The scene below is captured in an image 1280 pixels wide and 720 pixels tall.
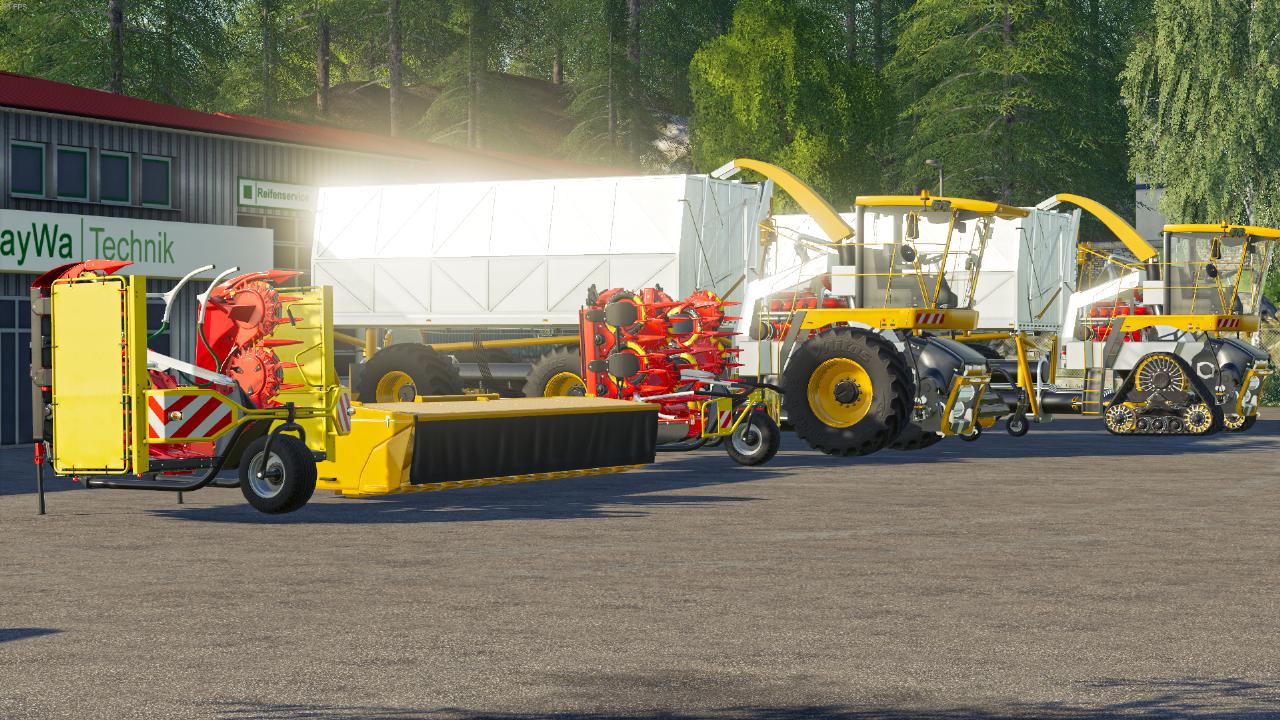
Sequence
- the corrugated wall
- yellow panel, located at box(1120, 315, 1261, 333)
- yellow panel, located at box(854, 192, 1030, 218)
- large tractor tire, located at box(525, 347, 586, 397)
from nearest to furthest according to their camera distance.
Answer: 1. yellow panel, located at box(854, 192, 1030, 218)
2. large tractor tire, located at box(525, 347, 586, 397)
3. yellow panel, located at box(1120, 315, 1261, 333)
4. the corrugated wall

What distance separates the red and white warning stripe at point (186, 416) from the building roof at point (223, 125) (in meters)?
13.2

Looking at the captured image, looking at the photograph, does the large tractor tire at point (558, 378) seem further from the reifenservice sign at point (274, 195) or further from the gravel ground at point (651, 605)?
the reifenservice sign at point (274, 195)

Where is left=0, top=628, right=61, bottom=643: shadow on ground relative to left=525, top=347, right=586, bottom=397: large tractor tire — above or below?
below

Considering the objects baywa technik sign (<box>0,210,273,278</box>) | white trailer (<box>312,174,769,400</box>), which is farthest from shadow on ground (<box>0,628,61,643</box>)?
baywa technik sign (<box>0,210,273,278</box>)

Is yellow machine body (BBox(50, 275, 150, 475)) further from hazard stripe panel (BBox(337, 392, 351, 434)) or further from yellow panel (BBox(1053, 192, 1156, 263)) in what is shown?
yellow panel (BBox(1053, 192, 1156, 263))

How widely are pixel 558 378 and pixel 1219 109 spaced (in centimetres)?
2314

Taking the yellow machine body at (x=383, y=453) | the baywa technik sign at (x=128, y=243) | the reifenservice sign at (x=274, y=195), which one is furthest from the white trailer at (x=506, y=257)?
the yellow machine body at (x=383, y=453)

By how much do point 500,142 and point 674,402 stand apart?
41898mm

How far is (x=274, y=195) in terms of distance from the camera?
32.0 meters

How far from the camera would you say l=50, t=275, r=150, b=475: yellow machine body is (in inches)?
600

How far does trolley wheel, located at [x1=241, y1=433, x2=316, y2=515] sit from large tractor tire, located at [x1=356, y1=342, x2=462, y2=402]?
907 cm

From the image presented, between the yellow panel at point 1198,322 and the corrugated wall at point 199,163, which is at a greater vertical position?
the corrugated wall at point 199,163

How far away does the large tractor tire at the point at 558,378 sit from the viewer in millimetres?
24797

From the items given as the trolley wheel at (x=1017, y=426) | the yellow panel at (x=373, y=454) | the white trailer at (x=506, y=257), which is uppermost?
the white trailer at (x=506, y=257)
